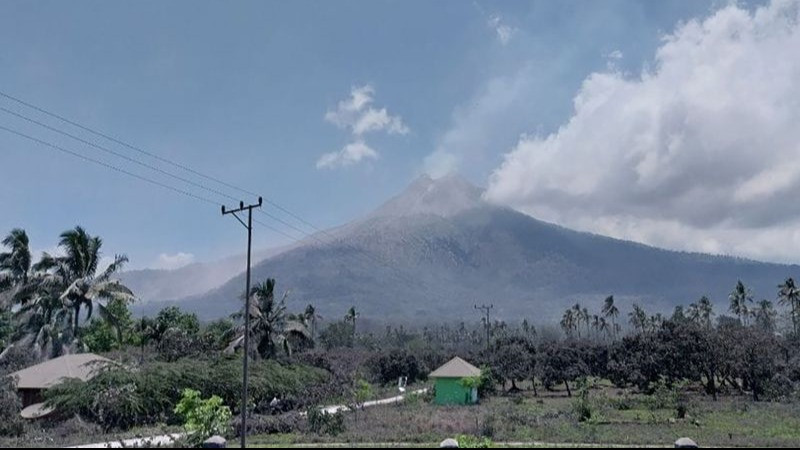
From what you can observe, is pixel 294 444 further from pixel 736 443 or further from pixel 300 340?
pixel 300 340

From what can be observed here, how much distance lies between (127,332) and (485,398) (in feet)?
115

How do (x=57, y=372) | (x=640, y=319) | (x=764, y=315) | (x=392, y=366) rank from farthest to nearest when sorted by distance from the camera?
(x=640, y=319) < (x=764, y=315) < (x=392, y=366) < (x=57, y=372)

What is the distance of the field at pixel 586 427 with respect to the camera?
86.7ft

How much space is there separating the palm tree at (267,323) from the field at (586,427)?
1291cm

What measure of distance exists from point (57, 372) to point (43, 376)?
0.71 metres

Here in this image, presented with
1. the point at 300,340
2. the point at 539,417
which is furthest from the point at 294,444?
the point at 300,340

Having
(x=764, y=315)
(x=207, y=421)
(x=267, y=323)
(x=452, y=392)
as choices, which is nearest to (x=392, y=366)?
(x=452, y=392)

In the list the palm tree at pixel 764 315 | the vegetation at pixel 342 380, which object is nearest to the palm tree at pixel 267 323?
the vegetation at pixel 342 380

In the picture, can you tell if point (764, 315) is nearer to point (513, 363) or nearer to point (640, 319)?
point (640, 319)

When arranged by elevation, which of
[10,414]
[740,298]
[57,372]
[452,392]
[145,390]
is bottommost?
[452,392]

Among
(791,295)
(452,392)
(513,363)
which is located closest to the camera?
(452,392)

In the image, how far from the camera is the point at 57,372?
37469 millimetres

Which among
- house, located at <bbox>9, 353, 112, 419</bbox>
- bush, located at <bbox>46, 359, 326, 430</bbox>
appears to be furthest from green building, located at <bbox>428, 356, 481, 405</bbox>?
house, located at <bbox>9, 353, 112, 419</bbox>

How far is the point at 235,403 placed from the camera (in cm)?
3988
